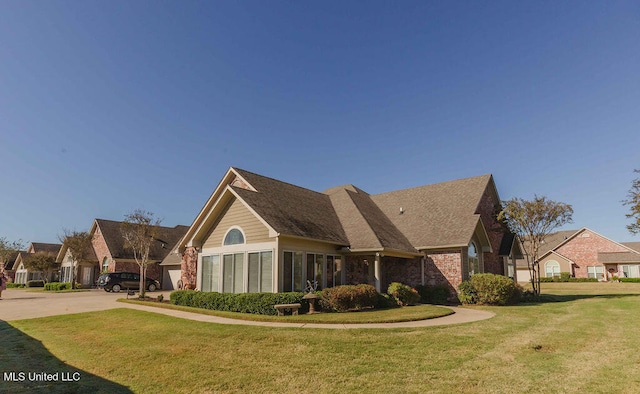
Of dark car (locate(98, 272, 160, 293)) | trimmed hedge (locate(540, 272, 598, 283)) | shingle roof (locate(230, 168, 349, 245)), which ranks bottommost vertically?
trimmed hedge (locate(540, 272, 598, 283))

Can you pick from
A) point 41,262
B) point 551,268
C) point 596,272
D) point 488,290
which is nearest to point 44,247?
point 41,262

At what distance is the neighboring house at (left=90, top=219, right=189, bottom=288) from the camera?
Answer: 39281 millimetres

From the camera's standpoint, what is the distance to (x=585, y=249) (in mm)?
48531

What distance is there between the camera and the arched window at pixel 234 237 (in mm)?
18625

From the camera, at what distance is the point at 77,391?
6.71 metres

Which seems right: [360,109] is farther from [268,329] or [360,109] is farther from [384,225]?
[268,329]

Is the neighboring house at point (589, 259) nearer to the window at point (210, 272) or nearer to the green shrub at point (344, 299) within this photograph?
the green shrub at point (344, 299)

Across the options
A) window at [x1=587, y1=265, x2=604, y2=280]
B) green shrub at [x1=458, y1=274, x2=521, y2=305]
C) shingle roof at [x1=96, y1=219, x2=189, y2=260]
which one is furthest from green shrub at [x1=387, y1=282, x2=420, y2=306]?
window at [x1=587, y1=265, x2=604, y2=280]

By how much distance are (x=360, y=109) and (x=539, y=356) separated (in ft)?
65.8

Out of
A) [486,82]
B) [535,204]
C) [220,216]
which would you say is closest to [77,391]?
[220,216]

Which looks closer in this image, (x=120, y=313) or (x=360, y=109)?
(x=120, y=313)

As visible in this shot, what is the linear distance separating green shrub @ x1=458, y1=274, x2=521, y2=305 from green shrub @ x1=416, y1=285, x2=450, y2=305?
0.81 m

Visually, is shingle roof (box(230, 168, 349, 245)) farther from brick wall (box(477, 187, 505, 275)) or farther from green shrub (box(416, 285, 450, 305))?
brick wall (box(477, 187, 505, 275))

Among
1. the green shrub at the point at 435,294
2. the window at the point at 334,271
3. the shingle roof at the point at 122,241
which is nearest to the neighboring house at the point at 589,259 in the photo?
the green shrub at the point at 435,294
